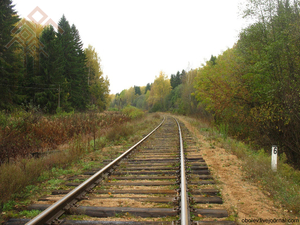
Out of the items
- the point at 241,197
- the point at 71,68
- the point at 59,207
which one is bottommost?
the point at 241,197

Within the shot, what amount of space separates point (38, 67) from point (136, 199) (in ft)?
114

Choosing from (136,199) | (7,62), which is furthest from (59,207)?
(7,62)

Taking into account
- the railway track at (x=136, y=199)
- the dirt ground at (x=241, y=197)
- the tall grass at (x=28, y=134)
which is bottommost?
the dirt ground at (x=241, y=197)

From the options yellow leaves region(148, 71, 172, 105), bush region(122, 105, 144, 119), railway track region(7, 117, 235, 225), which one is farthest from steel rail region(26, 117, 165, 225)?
yellow leaves region(148, 71, 172, 105)

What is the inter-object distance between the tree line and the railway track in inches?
465

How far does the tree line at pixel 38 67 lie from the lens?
80.1 ft

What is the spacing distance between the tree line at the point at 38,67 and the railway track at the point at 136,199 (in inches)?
465

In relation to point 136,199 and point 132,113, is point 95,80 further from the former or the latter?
point 136,199

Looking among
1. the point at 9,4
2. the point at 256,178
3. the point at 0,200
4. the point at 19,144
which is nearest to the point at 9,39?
the point at 9,4

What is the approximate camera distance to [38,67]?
32.6 m

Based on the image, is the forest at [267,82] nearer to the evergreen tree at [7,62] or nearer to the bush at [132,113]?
the bush at [132,113]

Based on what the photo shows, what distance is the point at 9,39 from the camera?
81.3ft

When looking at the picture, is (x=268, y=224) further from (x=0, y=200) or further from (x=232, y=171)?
(x=0, y=200)

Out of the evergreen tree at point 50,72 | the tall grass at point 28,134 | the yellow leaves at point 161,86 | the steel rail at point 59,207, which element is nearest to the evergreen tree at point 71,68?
the evergreen tree at point 50,72
